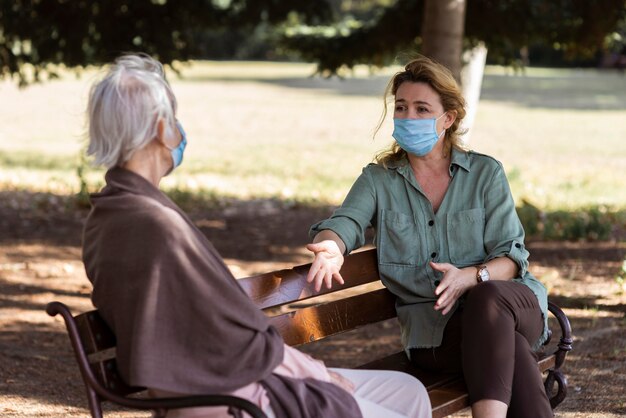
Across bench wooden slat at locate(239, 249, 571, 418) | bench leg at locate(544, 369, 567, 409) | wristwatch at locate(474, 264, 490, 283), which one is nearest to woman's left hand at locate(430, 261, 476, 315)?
wristwatch at locate(474, 264, 490, 283)

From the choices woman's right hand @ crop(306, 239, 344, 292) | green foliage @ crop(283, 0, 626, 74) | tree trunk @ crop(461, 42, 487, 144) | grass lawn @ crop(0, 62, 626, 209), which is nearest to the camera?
woman's right hand @ crop(306, 239, 344, 292)

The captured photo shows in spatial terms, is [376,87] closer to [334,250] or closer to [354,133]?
[354,133]

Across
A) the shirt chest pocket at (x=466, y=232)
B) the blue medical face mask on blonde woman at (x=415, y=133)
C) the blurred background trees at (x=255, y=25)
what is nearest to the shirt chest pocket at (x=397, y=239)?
the shirt chest pocket at (x=466, y=232)

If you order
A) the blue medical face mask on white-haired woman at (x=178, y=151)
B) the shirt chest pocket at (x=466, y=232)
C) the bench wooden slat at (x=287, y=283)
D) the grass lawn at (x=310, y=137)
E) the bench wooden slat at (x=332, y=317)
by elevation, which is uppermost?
the blue medical face mask on white-haired woman at (x=178, y=151)

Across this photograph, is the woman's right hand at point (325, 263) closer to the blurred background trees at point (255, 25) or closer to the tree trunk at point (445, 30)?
the tree trunk at point (445, 30)

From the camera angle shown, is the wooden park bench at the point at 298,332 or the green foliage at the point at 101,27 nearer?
the wooden park bench at the point at 298,332

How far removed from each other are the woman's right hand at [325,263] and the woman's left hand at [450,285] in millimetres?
348

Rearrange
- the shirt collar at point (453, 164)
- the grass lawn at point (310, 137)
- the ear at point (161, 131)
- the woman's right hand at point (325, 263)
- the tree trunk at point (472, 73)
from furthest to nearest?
the grass lawn at point (310, 137), the tree trunk at point (472, 73), the shirt collar at point (453, 164), the woman's right hand at point (325, 263), the ear at point (161, 131)

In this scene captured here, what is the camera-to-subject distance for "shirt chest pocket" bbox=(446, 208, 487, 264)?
4.06m

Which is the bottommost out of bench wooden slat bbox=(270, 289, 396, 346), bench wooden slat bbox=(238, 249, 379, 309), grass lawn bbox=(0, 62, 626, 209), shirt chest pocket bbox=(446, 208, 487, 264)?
grass lawn bbox=(0, 62, 626, 209)

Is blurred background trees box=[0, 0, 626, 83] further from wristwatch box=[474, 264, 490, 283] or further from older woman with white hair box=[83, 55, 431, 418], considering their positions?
older woman with white hair box=[83, 55, 431, 418]

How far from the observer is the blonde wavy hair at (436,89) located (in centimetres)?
408

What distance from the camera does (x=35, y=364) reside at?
19.1 feet

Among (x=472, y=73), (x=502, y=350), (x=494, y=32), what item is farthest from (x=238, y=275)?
(x=502, y=350)
